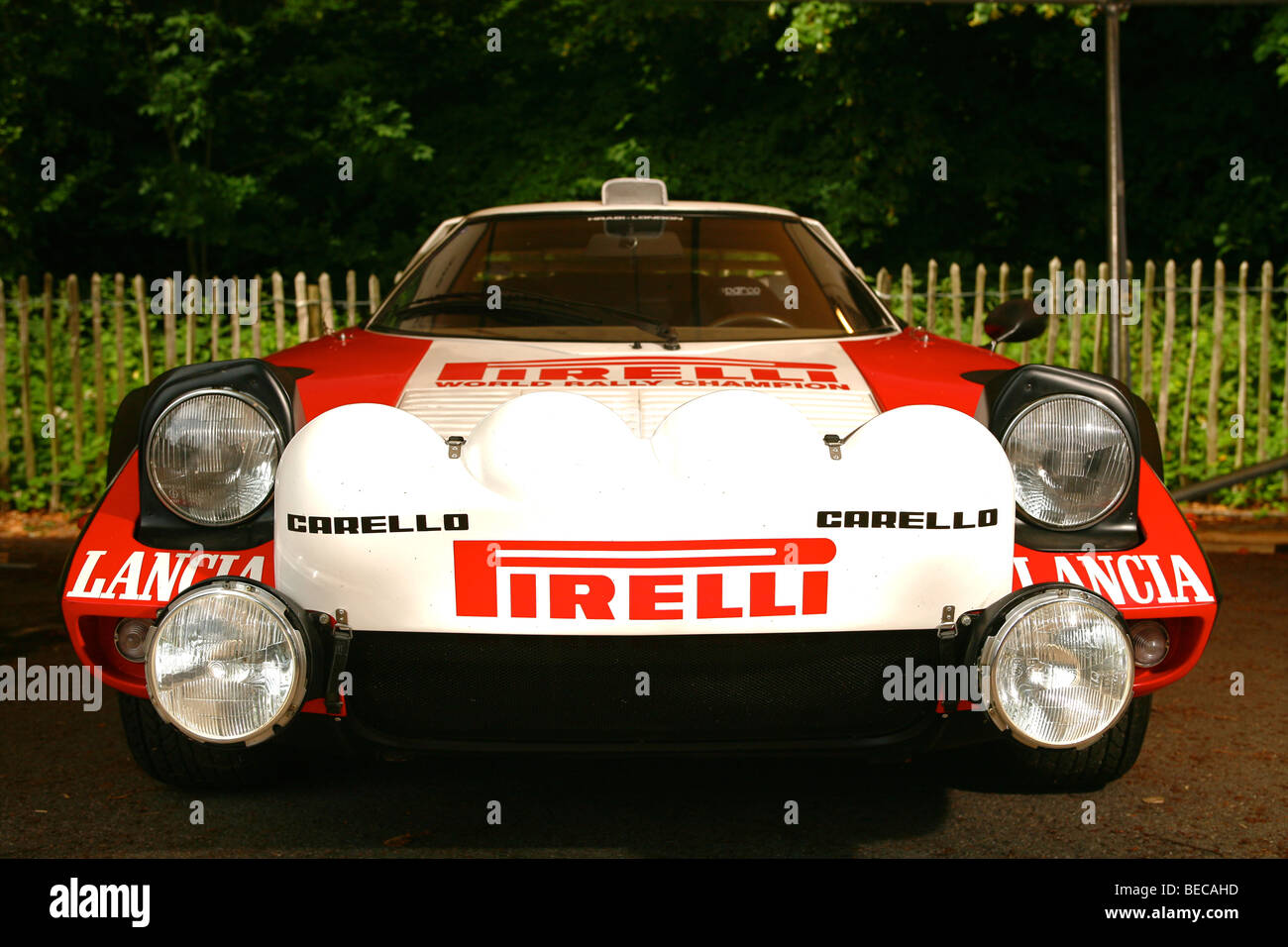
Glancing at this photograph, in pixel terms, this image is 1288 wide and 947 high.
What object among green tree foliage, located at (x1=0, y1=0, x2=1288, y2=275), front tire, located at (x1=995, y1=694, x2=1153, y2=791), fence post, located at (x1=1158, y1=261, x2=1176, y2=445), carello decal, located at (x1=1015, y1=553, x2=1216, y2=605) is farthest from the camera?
green tree foliage, located at (x1=0, y1=0, x2=1288, y2=275)

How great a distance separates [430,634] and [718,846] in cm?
81

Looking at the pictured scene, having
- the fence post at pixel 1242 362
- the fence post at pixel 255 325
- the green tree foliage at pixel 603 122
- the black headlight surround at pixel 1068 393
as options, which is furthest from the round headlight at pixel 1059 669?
the green tree foliage at pixel 603 122

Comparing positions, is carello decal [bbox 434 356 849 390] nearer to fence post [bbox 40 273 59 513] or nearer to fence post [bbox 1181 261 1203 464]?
fence post [bbox 40 273 59 513]

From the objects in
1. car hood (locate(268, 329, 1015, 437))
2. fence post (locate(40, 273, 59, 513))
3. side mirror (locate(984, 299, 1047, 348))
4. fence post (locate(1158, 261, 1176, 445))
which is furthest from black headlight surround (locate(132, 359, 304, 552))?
fence post (locate(1158, 261, 1176, 445))

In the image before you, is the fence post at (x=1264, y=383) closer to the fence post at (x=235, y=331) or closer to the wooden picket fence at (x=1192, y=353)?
the wooden picket fence at (x=1192, y=353)

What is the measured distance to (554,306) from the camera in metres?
3.48

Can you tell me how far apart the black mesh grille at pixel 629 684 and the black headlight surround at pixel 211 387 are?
35 centimetres

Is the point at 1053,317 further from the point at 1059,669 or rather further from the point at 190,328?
the point at 1059,669

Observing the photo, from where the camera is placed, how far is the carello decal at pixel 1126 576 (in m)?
2.47

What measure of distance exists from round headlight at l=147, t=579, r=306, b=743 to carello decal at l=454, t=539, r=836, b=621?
12.4 inches

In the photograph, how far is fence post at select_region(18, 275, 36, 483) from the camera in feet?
26.0
